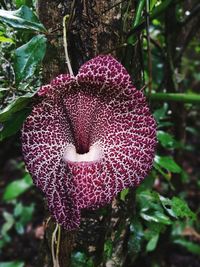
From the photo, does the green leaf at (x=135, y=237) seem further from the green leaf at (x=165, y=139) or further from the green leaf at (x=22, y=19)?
the green leaf at (x=22, y=19)

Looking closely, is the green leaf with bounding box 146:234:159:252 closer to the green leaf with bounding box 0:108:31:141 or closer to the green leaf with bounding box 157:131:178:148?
the green leaf with bounding box 157:131:178:148

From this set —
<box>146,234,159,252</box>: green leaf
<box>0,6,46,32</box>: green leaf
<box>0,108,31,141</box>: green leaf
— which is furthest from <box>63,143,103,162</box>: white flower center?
<box>146,234,159,252</box>: green leaf

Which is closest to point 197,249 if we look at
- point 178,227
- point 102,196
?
point 178,227

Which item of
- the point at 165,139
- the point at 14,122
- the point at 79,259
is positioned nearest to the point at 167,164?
the point at 165,139

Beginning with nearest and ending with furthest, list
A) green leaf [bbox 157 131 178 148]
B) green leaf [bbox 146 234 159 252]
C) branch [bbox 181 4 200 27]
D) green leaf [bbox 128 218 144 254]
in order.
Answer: green leaf [bbox 128 218 144 254] < branch [bbox 181 4 200 27] < green leaf [bbox 157 131 178 148] < green leaf [bbox 146 234 159 252]

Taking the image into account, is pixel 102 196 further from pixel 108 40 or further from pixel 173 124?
pixel 173 124

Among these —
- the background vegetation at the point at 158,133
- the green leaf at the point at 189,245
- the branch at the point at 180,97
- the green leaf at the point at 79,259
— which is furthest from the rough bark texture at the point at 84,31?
the green leaf at the point at 189,245
